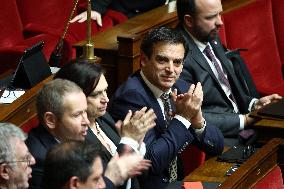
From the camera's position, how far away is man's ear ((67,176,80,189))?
1268 millimetres

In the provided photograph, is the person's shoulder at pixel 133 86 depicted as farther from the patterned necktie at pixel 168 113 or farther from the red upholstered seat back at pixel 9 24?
the red upholstered seat back at pixel 9 24

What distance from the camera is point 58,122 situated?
1.53 meters

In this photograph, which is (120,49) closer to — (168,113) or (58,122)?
(168,113)

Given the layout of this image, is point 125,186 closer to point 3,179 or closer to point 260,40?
point 3,179

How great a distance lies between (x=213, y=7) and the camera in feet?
7.22

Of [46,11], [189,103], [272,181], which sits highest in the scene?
[46,11]

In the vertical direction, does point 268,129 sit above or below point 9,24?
below

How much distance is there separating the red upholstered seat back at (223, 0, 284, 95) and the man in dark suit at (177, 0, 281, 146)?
22 cm

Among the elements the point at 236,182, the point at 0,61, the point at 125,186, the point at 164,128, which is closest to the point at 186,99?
the point at 164,128

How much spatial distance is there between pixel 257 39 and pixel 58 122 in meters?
1.24

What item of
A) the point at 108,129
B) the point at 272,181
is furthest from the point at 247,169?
the point at 108,129

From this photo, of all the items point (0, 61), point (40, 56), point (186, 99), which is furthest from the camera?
point (0, 61)

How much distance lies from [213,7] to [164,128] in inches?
18.4

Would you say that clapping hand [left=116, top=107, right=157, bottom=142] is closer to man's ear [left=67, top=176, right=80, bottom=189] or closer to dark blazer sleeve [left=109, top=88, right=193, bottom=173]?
dark blazer sleeve [left=109, top=88, right=193, bottom=173]
